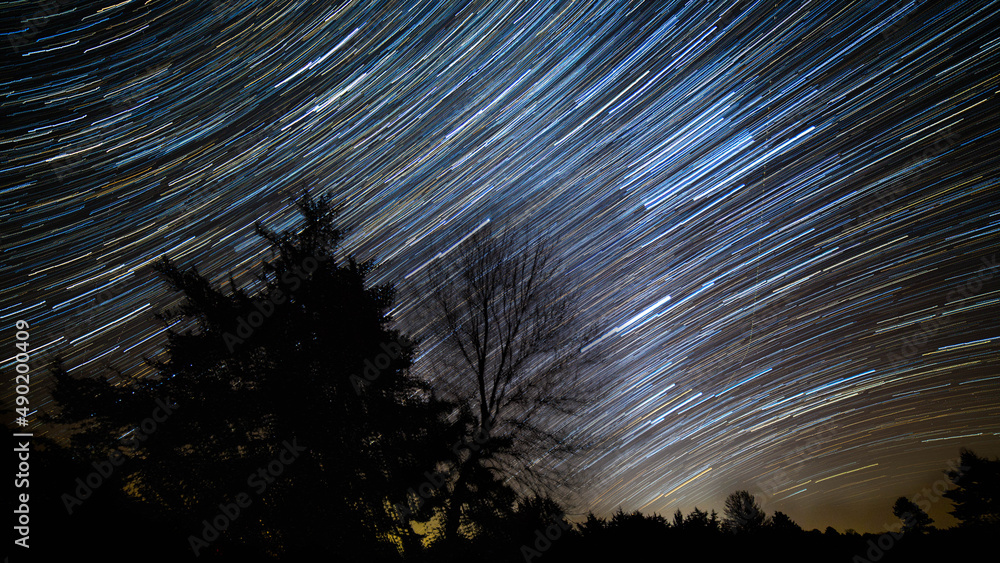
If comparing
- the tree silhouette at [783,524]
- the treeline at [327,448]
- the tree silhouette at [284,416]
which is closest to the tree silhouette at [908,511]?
the treeline at [327,448]

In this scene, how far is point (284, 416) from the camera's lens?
25.5 ft

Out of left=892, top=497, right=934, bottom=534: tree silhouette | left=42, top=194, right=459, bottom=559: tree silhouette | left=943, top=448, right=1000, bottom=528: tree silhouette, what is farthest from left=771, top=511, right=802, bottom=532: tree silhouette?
left=42, top=194, right=459, bottom=559: tree silhouette

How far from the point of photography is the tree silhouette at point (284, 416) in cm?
709

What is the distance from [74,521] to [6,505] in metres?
0.67

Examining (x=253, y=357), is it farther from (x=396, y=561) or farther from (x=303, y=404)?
(x=396, y=561)

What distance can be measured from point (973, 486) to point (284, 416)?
1428 centimetres

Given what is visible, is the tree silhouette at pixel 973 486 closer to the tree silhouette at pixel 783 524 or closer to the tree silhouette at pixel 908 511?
the tree silhouette at pixel 908 511

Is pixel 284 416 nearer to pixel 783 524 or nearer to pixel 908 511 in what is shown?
pixel 783 524

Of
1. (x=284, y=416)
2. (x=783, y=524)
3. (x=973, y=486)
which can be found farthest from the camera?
(x=284, y=416)

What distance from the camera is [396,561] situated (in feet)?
21.7

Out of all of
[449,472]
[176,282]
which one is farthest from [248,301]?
[449,472]

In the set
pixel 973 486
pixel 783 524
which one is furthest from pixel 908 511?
pixel 783 524

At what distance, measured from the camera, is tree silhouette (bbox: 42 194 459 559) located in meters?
7.09

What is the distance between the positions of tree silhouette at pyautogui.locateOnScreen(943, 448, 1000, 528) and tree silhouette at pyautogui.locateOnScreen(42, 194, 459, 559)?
411 inches
